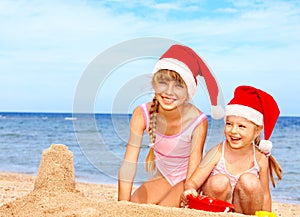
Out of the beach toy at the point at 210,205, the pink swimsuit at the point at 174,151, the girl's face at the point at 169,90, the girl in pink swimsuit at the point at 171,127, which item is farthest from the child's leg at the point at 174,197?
the girl's face at the point at 169,90

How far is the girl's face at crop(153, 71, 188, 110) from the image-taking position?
383cm

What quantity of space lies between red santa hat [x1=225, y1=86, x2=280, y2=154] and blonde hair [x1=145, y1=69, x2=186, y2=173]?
47 cm

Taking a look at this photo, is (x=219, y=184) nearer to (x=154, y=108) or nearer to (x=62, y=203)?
(x=154, y=108)

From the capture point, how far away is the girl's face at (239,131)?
12.4ft

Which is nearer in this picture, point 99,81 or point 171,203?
point 99,81

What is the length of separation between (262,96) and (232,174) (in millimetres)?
679

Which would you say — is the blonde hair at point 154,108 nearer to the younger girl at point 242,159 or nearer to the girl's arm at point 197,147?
the girl's arm at point 197,147

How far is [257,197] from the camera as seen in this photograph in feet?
12.1

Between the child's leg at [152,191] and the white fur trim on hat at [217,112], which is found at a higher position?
the white fur trim on hat at [217,112]

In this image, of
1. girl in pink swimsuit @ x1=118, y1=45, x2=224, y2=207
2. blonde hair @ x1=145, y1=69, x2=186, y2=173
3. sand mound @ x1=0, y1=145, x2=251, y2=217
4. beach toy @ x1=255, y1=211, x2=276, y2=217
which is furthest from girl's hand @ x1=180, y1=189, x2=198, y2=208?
blonde hair @ x1=145, y1=69, x2=186, y2=173

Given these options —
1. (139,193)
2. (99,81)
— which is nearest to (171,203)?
(139,193)

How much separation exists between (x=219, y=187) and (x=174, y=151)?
0.61 metres

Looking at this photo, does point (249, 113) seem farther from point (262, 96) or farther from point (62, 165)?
point (62, 165)

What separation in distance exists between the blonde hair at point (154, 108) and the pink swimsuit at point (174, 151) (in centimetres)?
4
